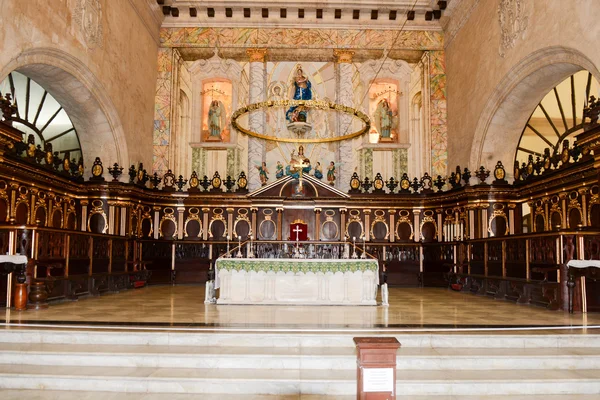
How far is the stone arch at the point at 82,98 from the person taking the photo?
36.3 ft

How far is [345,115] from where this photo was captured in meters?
18.0

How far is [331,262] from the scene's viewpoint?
10500 millimetres

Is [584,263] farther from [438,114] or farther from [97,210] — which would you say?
[97,210]

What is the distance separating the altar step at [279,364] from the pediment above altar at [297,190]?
32.3ft

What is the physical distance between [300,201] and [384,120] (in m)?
4.54

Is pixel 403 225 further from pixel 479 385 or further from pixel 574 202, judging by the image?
pixel 479 385

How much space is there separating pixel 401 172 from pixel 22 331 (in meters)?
13.8

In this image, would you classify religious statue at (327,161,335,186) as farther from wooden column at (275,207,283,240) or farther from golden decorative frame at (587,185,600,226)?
golden decorative frame at (587,185,600,226)

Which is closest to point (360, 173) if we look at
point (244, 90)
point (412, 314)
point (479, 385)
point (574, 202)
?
point (244, 90)

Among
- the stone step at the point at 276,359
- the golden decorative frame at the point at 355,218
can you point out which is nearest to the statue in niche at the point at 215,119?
the golden decorative frame at the point at 355,218

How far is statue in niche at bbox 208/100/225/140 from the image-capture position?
18.2 meters

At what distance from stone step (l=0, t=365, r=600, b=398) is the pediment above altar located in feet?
35.5

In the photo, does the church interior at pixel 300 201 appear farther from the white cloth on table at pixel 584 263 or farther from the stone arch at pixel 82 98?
the white cloth on table at pixel 584 263

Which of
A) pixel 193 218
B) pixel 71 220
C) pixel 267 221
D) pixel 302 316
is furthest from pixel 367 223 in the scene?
pixel 71 220
